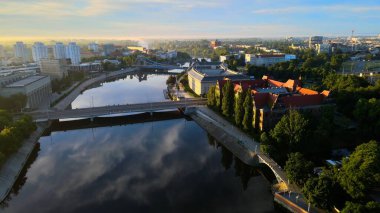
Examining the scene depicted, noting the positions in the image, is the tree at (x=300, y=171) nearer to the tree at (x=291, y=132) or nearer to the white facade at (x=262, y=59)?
the tree at (x=291, y=132)

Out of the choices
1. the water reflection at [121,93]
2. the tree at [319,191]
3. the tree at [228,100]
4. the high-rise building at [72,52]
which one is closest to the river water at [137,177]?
the tree at [319,191]

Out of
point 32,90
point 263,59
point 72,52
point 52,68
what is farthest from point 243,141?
point 72,52

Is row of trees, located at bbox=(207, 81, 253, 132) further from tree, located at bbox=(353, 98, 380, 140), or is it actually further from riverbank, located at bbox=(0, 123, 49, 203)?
riverbank, located at bbox=(0, 123, 49, 203)

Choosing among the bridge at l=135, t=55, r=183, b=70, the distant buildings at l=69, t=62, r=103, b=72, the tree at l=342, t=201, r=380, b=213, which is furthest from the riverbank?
the bridge at l=135, t=55, r=183, b=70

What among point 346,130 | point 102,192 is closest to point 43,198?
point 102,192

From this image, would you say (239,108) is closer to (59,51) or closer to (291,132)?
(291,132)
